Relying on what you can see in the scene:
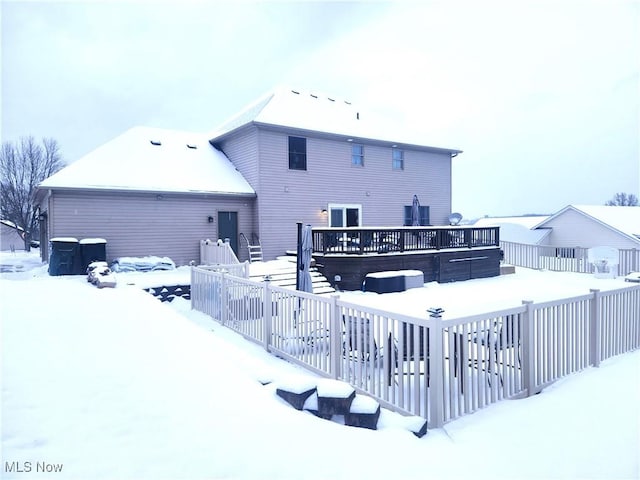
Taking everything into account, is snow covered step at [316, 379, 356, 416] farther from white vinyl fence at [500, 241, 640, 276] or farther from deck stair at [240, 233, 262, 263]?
white vinyl fence at [500, 241, 640, 276]

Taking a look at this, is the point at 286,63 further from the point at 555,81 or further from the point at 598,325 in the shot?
the point at 598,325

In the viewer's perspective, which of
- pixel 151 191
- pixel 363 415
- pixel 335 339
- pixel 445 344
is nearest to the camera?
pixel 363 415

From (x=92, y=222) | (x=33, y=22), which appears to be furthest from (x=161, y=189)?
(x=33, y=22)

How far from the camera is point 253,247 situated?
15641 millimetres

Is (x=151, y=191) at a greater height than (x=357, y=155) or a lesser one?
lesser

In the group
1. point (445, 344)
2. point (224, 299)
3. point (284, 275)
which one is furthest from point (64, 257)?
point (445, 344)

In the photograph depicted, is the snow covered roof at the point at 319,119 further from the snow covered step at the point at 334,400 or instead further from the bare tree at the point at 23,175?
the bare tree at the point at 23,175

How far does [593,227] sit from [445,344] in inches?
1116

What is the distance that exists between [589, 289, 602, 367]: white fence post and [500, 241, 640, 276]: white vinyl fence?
41.0 ft

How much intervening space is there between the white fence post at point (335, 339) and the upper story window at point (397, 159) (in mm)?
15843

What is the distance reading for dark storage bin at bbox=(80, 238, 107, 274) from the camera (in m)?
12.6

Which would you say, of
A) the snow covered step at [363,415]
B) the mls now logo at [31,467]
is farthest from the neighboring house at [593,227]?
the mls now logo at [31,467]

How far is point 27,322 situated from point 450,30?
14.7 meters

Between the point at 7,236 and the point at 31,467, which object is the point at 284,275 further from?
the point at 7,236
